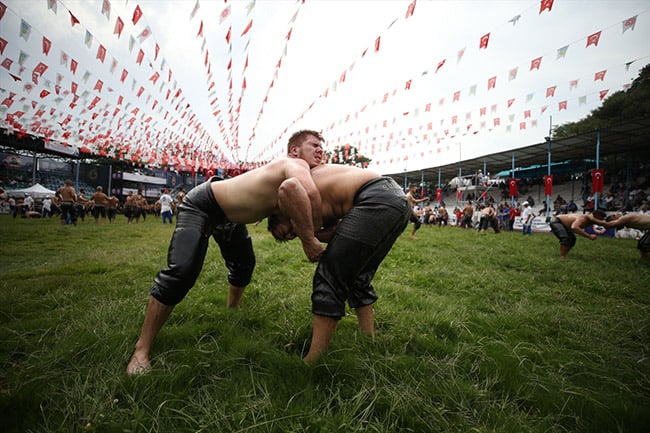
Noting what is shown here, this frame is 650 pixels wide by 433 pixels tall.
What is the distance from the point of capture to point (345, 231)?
1.84 metres

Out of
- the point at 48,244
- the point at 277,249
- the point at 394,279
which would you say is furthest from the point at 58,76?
the point at 394,279

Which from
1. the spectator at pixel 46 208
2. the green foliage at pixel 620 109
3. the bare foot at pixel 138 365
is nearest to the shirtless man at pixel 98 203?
the spectator at pixel 46 208

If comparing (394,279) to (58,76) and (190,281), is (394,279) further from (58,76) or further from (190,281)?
(58,76)

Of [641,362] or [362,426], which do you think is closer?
[362,426]

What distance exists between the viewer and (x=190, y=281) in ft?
6.26

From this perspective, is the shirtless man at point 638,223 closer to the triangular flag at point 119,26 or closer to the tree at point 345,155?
the triangular flag at point 119,26

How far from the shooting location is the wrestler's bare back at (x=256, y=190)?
6.26 feet

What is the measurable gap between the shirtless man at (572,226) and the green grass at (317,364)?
3273mm

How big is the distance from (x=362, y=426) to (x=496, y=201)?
33.1 meters

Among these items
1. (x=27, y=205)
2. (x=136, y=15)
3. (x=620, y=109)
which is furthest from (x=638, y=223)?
(x=620, y=109)

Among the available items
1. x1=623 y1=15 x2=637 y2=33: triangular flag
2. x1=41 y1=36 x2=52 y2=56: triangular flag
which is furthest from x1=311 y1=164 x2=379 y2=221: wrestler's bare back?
x1=41 y1=36 x2=52 y2=56: triangular flag

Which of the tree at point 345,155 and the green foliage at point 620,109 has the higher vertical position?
the green foliage at point 620,109

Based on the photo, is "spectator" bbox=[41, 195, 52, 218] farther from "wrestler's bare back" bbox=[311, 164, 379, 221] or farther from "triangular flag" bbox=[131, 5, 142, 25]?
"wrestler's bare back" bbox=[311, 164, 379, 221]

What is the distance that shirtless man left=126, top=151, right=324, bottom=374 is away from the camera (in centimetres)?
172
